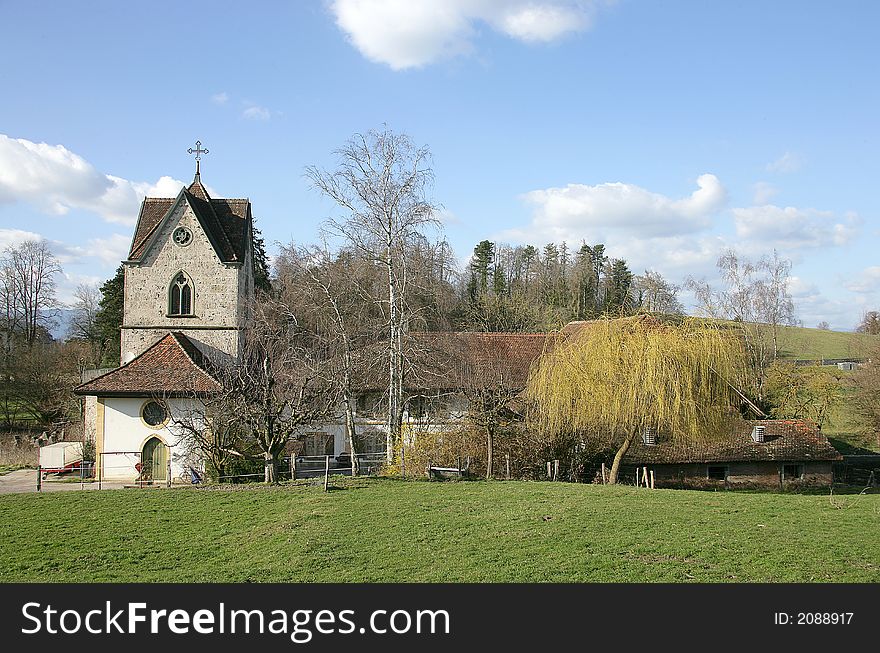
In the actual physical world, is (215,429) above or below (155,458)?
above

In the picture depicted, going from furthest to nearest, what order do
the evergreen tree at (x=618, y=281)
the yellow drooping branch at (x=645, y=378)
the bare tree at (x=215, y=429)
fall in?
the evergreen tree at (x=618, y=281)
the bare tree at (x=215, y=429)
the yellow drooping branch at (x=645, y=378)

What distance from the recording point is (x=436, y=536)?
41.0 feet

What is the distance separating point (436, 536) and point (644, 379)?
993 centimetres

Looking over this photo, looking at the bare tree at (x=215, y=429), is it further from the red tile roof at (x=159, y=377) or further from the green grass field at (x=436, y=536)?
the green grass field at (x=436, y=536)

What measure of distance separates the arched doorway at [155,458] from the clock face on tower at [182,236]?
797cm

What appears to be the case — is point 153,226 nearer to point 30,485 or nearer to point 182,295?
point 182,295

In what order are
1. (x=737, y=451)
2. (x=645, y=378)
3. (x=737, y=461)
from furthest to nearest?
(x=737, y=451), (x=737, y=461), (x=645, y=378)

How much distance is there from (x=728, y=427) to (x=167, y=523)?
1604 centimetres

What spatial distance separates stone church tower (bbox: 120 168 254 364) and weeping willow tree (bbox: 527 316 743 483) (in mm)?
13009

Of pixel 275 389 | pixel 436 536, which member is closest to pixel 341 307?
pixel 275 389

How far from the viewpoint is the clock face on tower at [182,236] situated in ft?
89.5

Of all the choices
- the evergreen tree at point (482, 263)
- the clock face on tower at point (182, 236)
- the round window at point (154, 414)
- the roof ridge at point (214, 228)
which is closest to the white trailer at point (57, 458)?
the round window at point (154, 414)
